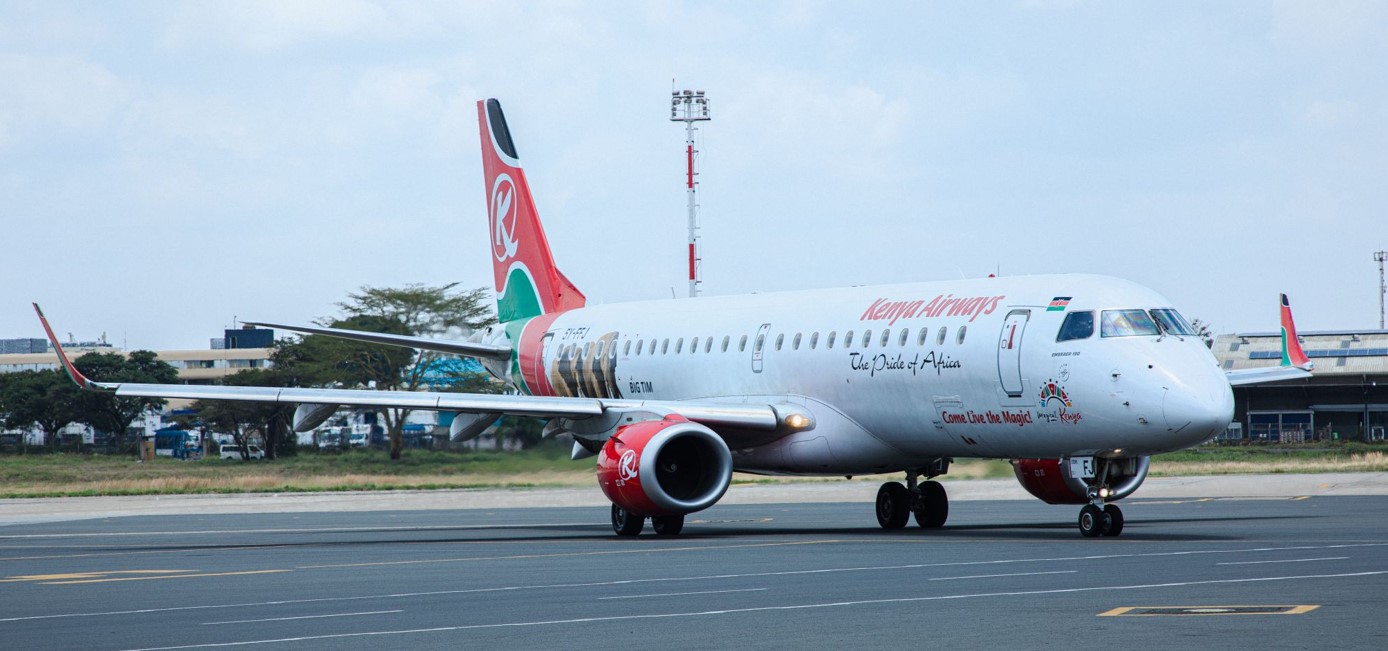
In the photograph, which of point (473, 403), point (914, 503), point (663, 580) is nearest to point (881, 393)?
point (914, 503)

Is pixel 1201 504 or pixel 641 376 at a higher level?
pixel 641 376

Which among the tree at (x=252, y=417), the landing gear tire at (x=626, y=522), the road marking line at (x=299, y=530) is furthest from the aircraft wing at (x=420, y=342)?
the tree at (x=252, y=417)

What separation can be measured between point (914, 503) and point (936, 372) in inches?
155

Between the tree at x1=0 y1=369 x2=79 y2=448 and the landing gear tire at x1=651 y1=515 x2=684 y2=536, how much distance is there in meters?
71.3

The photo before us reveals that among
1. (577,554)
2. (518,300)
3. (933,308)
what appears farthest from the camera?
(518,300)

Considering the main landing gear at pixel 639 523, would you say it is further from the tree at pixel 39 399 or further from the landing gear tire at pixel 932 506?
the tree at pixel 39 399

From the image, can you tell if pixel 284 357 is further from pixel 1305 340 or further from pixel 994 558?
pixel 994 558

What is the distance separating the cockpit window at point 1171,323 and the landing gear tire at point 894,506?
6.44 m

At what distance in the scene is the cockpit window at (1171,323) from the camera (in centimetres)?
2334

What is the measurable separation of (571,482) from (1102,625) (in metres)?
26.1

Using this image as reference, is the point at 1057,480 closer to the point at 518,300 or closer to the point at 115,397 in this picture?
the point at 518,300

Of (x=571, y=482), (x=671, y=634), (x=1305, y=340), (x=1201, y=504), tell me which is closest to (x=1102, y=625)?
(x=671, y=634)

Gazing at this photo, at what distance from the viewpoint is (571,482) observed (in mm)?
37781

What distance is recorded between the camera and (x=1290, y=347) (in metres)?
33.7
